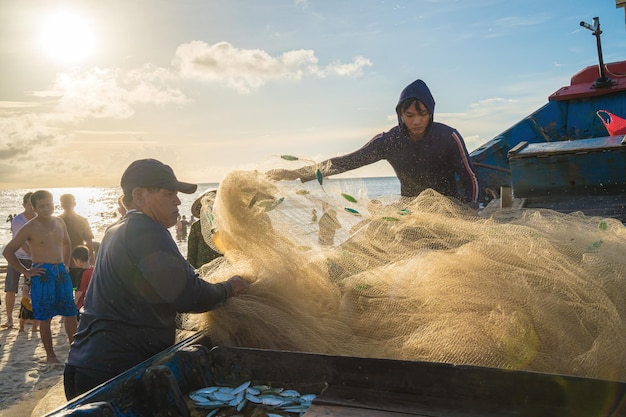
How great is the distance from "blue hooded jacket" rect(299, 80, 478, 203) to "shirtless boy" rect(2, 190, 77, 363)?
3.68 metres

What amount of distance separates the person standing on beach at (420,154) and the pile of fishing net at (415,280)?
545 millimetres

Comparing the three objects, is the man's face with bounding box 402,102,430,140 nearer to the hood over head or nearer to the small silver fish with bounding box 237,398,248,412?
the hood over head

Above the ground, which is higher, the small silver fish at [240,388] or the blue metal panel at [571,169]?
the blue metal panel at [571,169]

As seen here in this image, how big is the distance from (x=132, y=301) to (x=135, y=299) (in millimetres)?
18

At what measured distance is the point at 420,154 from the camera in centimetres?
414

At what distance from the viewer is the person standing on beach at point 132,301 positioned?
2564 mm

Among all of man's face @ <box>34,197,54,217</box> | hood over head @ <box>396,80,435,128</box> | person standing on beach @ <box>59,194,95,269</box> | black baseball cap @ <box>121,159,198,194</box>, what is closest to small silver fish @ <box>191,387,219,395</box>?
black baseball cap @ <box>121,159,198,194</box>

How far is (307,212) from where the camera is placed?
341 centimetres

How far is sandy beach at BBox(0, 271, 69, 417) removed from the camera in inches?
193

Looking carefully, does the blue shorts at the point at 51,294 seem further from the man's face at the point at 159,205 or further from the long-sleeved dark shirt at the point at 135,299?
the man's face at the point at 159,205

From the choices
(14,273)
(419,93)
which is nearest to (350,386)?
(419,93)

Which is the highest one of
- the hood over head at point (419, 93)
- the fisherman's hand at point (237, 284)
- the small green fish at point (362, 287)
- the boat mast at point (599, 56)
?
the boat mast at point (599, 56)

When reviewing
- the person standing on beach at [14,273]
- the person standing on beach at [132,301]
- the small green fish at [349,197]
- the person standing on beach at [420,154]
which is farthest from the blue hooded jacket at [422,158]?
the person standing on beach at [14,273]

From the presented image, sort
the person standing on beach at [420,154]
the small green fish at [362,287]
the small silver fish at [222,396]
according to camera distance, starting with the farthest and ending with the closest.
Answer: the person standing on beach at [420,154] < the small green fish at [362,287] < the small silver fish at [222,396]
